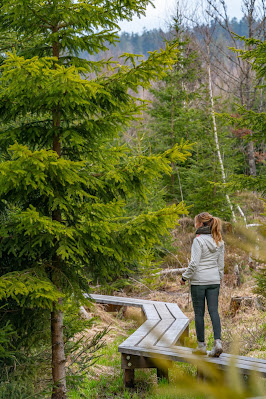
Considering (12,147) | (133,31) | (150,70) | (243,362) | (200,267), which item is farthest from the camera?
(133,31)

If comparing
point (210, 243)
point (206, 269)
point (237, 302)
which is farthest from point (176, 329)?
point (237, 302)

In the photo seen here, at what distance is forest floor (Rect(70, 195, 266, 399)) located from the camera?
607cm

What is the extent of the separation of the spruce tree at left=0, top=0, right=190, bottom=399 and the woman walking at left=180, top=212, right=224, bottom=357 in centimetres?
137

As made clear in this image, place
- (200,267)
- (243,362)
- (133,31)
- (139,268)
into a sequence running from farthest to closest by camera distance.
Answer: (133,31) → (139,268) → (200,267) → (243,362)

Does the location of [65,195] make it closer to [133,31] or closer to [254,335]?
[254,335]

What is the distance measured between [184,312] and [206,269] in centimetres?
450

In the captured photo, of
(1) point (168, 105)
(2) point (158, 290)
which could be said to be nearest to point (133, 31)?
(1) point (168, 105)

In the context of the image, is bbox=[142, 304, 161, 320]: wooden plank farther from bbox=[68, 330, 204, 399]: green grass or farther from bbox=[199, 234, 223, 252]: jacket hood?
bbox=[199, 234, 223, 252]: jacket hood

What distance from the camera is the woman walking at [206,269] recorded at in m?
5.70

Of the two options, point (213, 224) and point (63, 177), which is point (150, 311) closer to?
point (213, 224)

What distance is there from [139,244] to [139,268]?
656 centimetres

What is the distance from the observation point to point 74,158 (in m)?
4.95

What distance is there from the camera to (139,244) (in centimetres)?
449

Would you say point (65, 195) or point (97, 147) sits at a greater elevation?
point (97, 147)
